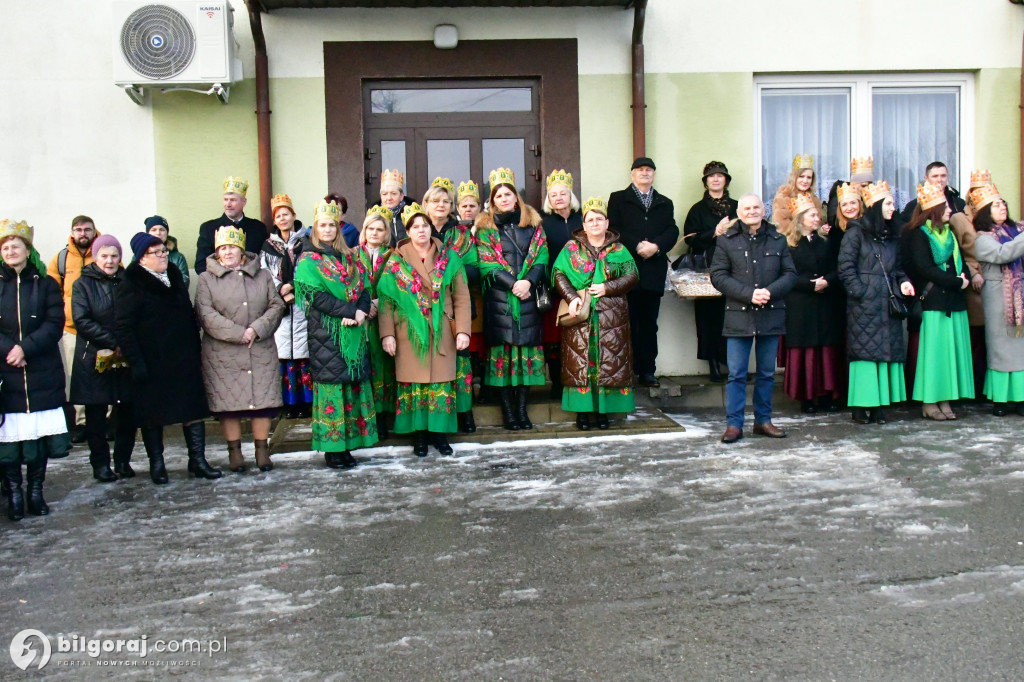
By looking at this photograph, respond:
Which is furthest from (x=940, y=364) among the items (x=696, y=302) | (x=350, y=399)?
(x=350, y=399)

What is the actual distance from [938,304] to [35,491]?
21.8 ft

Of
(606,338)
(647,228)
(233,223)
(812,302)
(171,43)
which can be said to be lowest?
(606,338)

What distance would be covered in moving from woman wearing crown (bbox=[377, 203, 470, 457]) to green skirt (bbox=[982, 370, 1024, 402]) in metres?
4.30

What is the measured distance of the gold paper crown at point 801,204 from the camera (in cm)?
827

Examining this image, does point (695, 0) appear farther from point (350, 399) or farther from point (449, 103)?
point (350, 399)

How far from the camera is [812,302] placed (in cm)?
834

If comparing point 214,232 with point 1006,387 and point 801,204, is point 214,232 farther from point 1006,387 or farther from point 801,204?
point 1006,387

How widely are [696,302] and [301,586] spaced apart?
5597mm

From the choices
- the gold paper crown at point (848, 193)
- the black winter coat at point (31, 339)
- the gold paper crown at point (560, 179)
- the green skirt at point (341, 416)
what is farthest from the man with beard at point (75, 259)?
the gold paper crown at point (848, 193)

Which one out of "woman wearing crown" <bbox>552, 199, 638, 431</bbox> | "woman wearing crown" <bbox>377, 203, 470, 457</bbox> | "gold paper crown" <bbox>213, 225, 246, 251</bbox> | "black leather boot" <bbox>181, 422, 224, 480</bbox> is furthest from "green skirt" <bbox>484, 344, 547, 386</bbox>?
"black leather boot" <bbox>181, 422, 224, 480</bbox>

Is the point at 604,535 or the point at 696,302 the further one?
the point at 696,302

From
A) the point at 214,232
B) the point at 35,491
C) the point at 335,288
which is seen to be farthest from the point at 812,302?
the point at 35,491

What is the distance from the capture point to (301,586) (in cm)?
452

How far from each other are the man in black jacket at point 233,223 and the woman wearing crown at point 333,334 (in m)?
1.77
